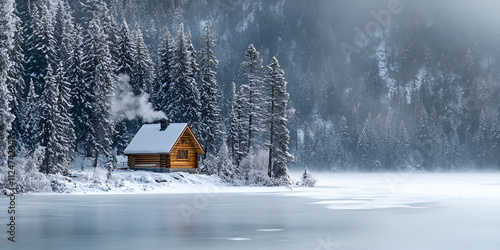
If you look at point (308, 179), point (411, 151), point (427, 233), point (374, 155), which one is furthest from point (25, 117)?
point (411, 151)

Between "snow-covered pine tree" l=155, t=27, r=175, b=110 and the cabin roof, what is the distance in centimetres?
877

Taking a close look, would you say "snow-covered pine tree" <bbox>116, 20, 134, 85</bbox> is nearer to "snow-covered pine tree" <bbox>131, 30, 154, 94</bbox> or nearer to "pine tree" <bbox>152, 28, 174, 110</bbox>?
"snow-covered pine tree" <bbox>131, 30, 154, 94</bbox>

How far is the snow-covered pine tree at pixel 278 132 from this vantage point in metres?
56.0

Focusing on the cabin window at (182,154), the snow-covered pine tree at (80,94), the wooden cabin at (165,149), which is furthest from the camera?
the snow-covered pine tree at (80,94)

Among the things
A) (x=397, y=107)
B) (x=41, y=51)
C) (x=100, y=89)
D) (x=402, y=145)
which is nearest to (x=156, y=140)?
(x=100, y=89)

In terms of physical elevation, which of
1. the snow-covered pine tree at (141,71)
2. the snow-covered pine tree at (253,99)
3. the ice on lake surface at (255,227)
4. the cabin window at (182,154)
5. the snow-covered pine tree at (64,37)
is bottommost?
the ice on lake surface at (255,227)

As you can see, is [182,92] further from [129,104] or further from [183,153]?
[183,153]

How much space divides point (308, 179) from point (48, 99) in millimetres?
25945

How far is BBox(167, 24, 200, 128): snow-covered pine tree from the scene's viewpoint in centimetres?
6756

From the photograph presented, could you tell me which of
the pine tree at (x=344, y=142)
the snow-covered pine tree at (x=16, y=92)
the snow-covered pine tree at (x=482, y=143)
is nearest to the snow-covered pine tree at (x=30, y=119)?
the snow-covered pine tree at (x=16, y=92)

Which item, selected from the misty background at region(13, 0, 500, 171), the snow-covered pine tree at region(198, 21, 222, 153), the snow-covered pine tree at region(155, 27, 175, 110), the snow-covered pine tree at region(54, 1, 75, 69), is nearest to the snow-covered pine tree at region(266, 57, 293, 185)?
the snow-covered pine tree at region(198, 21, 222, 153)

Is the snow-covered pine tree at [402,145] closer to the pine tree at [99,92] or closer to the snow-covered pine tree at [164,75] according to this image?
the snow-covered pine tree at [164,75]

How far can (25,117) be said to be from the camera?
200 feet

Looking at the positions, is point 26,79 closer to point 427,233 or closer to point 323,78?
point 427,233
